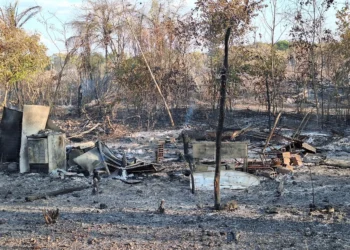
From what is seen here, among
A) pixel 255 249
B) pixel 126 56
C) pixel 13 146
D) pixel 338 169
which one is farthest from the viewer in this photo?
pixel 126 56

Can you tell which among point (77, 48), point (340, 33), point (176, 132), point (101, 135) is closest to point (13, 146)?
point (101, 135)

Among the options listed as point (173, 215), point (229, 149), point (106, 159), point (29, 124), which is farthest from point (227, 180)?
point (29, 124)

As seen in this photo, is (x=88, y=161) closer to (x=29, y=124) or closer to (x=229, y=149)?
(x=29, y=124)

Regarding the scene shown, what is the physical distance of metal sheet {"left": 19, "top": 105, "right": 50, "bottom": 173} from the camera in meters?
9.00

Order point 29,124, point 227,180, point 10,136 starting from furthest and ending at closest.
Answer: point 10,136 → point 29,124 → point 227,180

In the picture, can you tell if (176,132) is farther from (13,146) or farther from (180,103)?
(13,146)

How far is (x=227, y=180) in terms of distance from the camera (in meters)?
7.77

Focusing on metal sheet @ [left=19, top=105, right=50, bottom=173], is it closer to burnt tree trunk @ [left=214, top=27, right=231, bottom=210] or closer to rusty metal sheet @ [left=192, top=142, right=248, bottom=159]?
rusty metal sheet @ [left=192, top=142, right=248, bottom=159]

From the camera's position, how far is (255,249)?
4711 mm

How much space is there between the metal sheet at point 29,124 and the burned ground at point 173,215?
33 centimetres

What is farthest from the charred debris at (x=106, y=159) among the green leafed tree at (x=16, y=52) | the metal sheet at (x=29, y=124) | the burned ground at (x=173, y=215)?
the green leafed tree at (x=16, y=52)

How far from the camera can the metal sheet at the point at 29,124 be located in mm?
9000

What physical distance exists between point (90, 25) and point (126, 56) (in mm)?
1913

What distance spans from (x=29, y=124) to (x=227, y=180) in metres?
4.11
